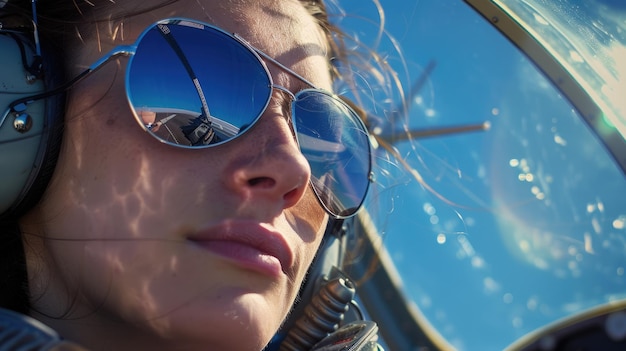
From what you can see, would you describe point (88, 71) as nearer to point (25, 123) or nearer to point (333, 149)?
point (25, 123)

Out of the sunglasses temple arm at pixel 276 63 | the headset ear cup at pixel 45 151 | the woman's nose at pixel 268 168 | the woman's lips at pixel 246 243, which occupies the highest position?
the sunglasses temple arm at pixel 276 63

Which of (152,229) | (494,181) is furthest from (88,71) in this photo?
(494,181)

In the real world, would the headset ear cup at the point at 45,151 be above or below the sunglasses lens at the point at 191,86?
below

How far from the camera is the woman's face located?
1.04 metres

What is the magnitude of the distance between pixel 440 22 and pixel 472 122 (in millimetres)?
332

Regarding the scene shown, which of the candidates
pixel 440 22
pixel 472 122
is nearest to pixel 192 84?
pixel 440 22

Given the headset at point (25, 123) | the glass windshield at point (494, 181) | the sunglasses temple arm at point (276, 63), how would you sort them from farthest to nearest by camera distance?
the glass windshield at point (494, 181), the sunglasses temple arm at point (276, 63), the headset at point (25, 123)

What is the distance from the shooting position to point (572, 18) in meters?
1.43

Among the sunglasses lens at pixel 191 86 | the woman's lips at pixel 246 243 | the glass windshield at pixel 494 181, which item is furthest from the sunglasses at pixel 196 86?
the glass windshield at pixel 494 181

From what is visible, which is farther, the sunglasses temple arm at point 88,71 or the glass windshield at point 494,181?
the glass windshield at point 494,181

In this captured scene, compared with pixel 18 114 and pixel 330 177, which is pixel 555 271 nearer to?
pixel 330 177

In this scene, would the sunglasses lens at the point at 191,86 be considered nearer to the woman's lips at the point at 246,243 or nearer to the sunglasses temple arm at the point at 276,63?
the sunglasses temple arm at the point at 276,63

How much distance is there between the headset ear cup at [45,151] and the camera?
3.48 ft

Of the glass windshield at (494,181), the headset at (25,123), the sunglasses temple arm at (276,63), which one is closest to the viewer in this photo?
the headset at (25,123)
